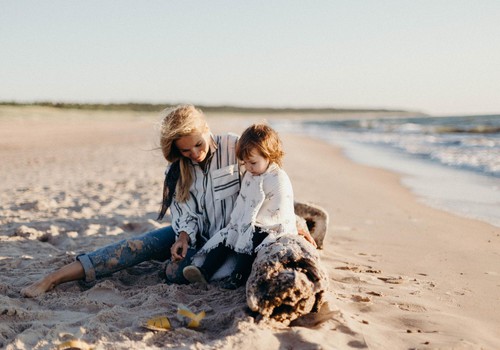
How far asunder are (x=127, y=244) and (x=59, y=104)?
5890cm

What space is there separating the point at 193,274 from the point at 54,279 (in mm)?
1026

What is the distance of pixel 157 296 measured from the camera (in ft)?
11.9

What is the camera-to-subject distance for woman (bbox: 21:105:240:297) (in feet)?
12.9

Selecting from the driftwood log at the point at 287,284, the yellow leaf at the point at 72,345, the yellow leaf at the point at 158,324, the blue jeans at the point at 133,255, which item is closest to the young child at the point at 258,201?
the blue jeans at the point at 133,255

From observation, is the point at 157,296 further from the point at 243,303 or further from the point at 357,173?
the point at 357,173

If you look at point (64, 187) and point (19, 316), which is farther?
point (64, 187)

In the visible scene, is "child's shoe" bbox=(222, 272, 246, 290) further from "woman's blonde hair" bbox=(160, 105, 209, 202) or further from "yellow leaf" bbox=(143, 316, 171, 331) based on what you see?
"woman's blonde hair" bbox=(160, 105, 209, 202)

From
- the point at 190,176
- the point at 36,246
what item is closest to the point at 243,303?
the point at 190,176

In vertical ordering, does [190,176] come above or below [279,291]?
above

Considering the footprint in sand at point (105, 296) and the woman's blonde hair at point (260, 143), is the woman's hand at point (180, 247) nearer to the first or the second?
the footprint in sand at point (105, 296)

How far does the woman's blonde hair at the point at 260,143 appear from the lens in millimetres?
3570

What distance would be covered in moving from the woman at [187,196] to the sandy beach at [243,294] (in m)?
0.14

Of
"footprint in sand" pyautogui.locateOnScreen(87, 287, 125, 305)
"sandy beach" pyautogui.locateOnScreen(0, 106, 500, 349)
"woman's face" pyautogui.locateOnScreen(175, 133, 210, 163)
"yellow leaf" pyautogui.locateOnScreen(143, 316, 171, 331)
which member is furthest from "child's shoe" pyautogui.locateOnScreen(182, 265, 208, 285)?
"woman's face" pyautogui.locateOnScreen(175, 133, 210, 163)

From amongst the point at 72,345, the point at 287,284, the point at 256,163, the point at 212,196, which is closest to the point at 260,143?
the point at 256,163
